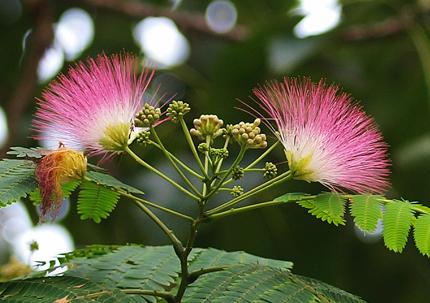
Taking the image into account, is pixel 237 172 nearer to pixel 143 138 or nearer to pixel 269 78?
pixel 143 138

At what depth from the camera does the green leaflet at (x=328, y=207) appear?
1.86 metres

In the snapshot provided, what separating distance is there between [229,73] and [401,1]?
1.08 m

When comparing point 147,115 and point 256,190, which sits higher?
point 147,115

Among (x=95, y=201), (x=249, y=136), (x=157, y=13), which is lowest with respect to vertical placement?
(x=95, y=201)

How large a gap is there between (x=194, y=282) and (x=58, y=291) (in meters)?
0.31

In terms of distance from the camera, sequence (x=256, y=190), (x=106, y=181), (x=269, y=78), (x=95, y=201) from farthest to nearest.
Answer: (x=269, y=78), (x=95, y=201), (x=106, y=181), (x=256, y=190)

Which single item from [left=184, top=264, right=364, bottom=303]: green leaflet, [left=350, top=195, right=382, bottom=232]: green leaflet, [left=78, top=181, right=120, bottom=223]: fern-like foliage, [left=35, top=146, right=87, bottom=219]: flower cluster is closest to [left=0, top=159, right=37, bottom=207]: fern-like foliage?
[left=35, top=146, right=87, bottom=219]: flower cluster

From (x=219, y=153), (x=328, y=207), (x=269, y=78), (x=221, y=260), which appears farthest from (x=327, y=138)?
(x=269, y=78)

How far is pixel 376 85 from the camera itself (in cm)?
539

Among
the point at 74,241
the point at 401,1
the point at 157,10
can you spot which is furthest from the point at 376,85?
the point at 74,241

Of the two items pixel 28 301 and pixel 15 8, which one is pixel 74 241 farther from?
pixel 28 301

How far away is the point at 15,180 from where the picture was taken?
1851 millimetres

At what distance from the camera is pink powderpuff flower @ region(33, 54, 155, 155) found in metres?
1.95

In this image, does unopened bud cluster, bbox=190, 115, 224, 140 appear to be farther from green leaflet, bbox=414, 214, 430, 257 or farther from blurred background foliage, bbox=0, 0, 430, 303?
blurred background foliage, bbox=0, 0, 430, 303
